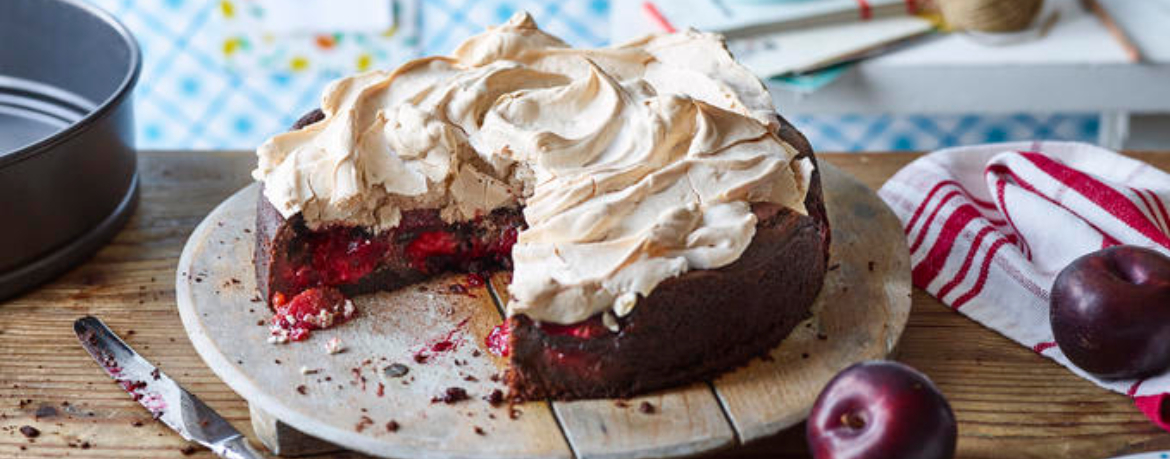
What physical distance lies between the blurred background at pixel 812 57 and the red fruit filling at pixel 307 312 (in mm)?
2062

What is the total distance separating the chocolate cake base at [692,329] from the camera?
2332 mm

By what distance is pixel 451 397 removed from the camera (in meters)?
2.35

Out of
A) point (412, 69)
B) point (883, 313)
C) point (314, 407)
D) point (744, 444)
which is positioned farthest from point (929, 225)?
point (314, 407)

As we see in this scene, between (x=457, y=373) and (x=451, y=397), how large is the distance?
105 millimetres

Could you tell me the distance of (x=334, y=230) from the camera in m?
2.74

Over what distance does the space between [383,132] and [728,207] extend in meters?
0.75

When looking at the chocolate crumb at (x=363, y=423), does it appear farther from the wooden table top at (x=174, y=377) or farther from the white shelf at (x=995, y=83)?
the white shelf at (x=995, y=83)

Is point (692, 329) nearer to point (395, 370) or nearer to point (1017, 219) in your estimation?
point (395, 370)

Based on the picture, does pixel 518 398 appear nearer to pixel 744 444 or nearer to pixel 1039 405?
pixel 744 444

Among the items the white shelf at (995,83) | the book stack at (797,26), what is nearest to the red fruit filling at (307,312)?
the book stack at (797,26)

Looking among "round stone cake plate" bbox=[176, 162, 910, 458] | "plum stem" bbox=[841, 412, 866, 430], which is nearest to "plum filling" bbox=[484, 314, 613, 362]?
"round stone cake plate" bbox=[176, 162, 910, 458]

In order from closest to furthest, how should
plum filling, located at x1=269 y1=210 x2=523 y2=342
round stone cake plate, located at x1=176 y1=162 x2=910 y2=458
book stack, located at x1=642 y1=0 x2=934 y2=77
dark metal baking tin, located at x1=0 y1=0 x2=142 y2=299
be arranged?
1. round stone cake plate, located at x1=176 y1=162 x2=910 y2=458
2. plum filling, located at x1=269 y1=210 x2=523 y2=342
3. dark metal baking tin, located at x1=0 y1=0 x2=142 y2=299
4. book stack, located at x1=642 y1=0 x2=934 y2=77

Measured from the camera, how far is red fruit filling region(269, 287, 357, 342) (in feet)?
8.36

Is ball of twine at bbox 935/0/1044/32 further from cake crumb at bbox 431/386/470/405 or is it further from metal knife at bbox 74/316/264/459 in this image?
metal knife at bbox 74/316/264/459
